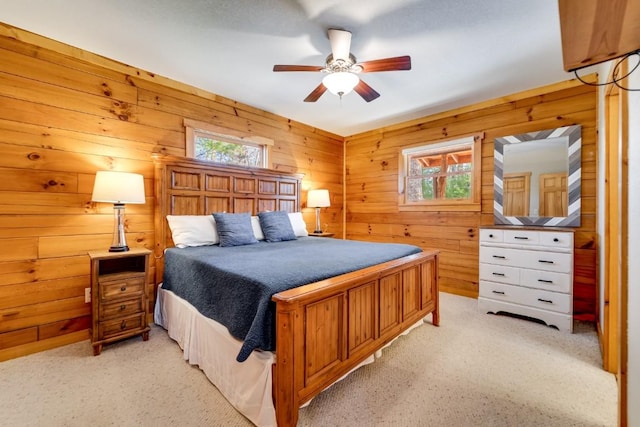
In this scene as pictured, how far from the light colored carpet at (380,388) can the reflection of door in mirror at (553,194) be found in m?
1.27

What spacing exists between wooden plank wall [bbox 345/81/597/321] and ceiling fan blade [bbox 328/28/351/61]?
224 cm

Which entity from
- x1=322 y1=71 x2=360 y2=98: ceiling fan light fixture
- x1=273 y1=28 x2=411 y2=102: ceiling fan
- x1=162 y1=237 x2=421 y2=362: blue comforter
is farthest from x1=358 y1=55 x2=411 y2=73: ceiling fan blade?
x1=162 y1=237 x2=421 y2=362: blue comforter

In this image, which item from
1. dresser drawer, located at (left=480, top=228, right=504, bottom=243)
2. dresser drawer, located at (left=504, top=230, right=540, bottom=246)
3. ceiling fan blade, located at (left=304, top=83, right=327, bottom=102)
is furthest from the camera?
dresser drawer, located at (left=480, top=228, right=504, bottom=243)

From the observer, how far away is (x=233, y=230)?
9.45 feet

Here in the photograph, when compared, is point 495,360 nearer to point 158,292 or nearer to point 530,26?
point 530,26

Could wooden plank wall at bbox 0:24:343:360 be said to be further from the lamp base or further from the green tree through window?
the green tree through window

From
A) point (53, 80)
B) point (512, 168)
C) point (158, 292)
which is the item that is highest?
point (53, 80)

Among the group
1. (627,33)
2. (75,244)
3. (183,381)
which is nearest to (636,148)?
(627,33)

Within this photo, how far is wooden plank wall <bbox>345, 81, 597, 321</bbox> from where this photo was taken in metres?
2.86

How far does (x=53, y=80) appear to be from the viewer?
7.68ft

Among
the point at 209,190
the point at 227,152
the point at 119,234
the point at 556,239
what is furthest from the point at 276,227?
the point at 556,239

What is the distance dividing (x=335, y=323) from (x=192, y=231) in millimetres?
1845

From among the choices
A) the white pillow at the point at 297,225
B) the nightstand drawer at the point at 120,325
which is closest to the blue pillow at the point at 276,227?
the white pillow at the point at 297,225

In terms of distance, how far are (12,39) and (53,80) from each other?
33 centimetres
